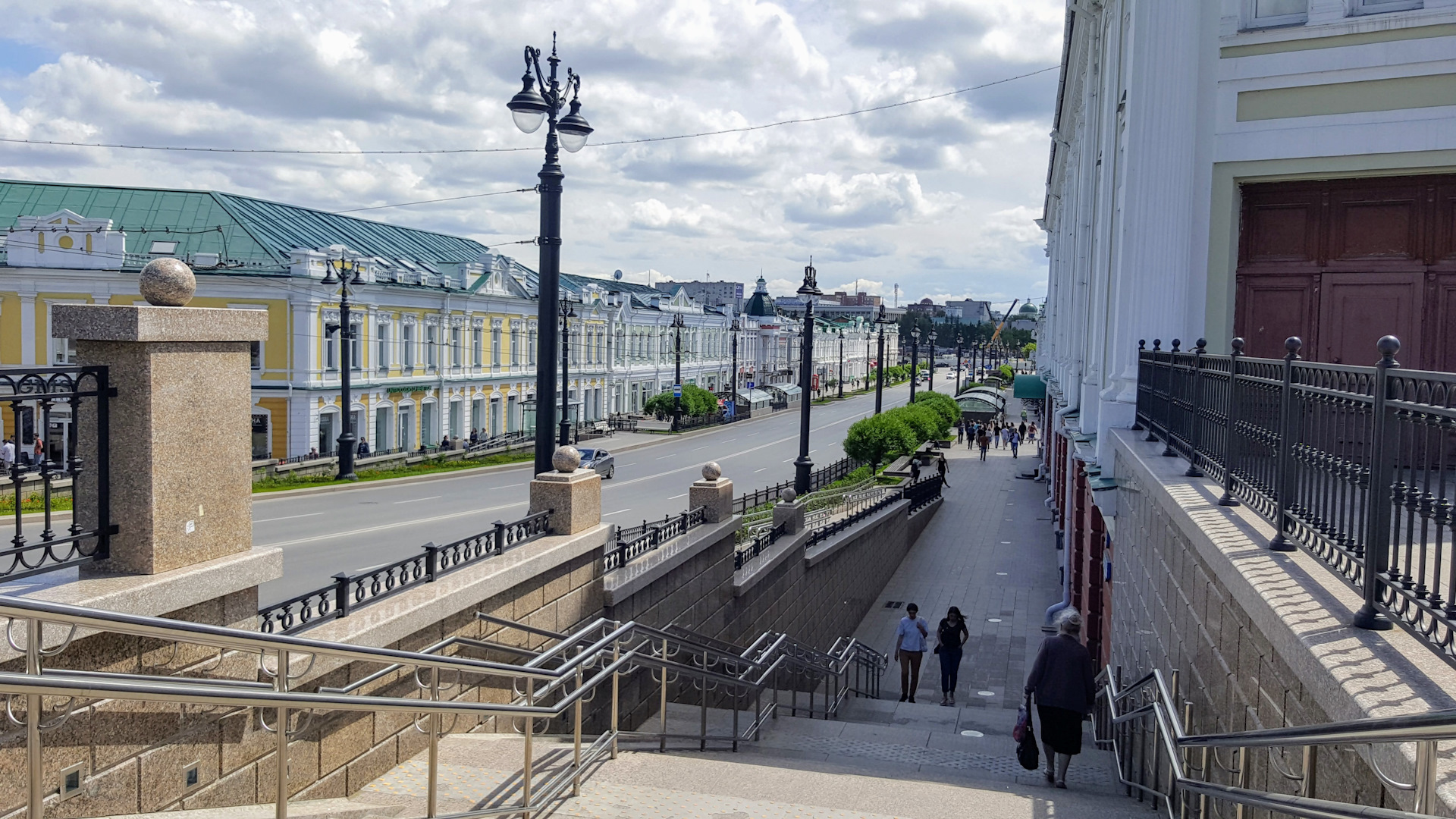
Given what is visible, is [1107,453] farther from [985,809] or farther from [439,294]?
[439,294]

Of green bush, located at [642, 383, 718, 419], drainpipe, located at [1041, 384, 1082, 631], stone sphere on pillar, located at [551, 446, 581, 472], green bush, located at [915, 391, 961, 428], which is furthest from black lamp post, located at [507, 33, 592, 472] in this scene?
green bush, located at [642, 383, 718, 419]

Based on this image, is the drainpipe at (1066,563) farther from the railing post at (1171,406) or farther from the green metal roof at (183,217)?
the green metal roof at (183,217)

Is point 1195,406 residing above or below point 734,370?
above

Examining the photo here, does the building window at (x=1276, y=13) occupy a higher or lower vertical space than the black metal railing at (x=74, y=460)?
higher

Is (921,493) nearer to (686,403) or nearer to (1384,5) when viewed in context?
(1384,5)

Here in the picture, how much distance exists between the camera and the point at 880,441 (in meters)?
36.6

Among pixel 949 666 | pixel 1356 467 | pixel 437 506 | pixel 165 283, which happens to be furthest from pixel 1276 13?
pixel 437 506

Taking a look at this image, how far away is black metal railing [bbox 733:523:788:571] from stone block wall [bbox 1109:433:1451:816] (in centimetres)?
649

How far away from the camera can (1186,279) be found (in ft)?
33.8

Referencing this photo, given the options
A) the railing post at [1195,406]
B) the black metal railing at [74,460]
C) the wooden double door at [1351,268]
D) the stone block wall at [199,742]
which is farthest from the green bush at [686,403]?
the black metal railing at [74,460]

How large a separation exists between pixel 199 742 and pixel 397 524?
55.2ft

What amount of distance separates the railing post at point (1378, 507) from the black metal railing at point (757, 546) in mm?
10042

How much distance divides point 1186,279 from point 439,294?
123 feet

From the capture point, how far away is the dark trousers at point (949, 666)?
14445 mm
